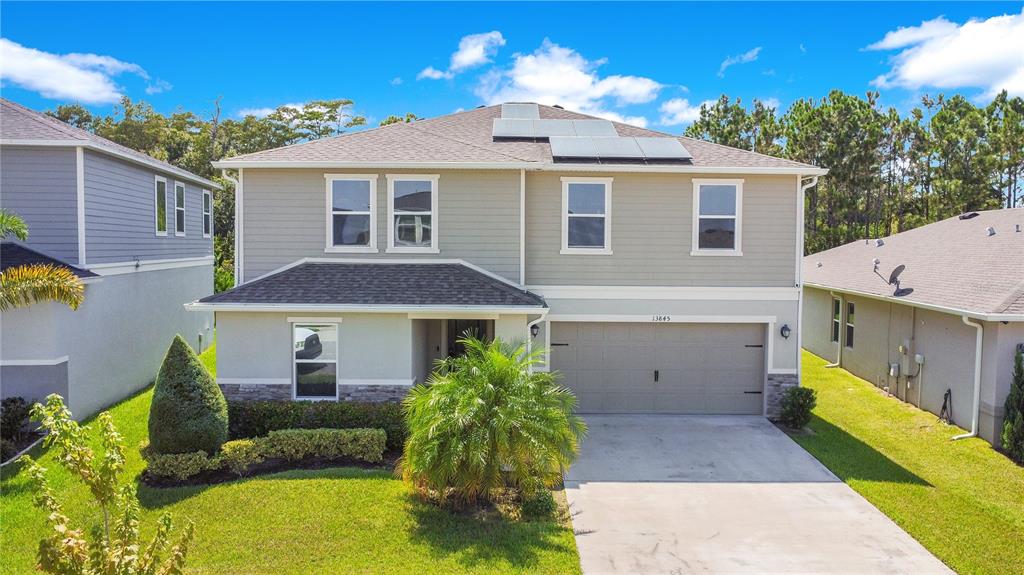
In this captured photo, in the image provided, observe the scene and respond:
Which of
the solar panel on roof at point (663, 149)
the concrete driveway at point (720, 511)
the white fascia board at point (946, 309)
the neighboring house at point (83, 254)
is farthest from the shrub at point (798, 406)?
the neighboring house at point (83, 254)

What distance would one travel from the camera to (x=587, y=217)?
12.5 meters

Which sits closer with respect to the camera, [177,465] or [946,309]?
[177,465]

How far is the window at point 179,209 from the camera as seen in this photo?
1658 cm

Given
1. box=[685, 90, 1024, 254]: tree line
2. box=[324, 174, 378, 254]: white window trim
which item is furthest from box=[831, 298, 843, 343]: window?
box=[324, 174, 378, 254]: white window trim

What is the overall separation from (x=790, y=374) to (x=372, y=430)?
8.48 metres

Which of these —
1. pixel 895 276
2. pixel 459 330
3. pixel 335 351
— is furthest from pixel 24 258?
pixel 895 276

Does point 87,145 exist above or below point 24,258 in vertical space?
above

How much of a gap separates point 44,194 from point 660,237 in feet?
39.4

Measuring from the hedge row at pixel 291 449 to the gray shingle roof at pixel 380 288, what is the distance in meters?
2.25

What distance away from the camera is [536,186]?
12375 millimetres

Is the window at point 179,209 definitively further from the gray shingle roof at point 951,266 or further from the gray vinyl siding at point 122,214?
the gray shingle roof at point 951,266

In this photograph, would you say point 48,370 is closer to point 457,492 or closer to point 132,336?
point 132,336

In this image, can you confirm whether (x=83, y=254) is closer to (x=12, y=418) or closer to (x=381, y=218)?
(x=12, y=418)

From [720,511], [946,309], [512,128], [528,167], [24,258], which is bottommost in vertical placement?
[720,511]
